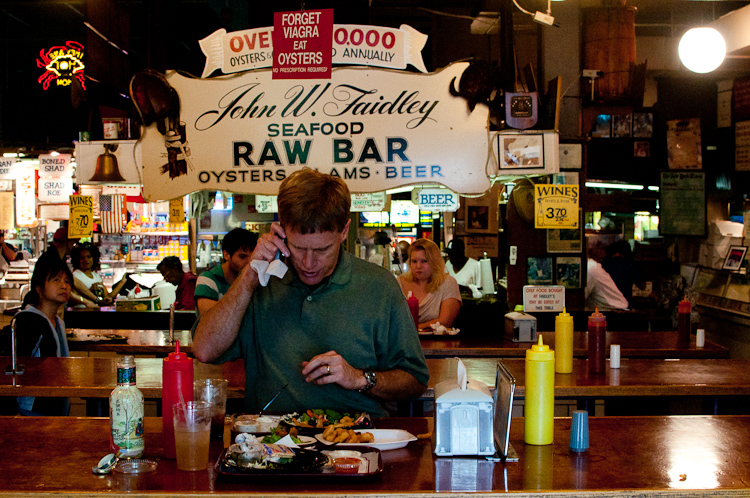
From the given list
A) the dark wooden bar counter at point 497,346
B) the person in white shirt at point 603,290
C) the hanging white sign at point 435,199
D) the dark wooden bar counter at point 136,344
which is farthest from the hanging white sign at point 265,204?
the person in white shirt at point 603,290

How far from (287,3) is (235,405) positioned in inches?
182

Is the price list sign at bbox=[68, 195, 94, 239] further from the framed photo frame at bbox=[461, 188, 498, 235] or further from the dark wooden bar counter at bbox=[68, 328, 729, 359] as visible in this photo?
the framed photo frame at bbox=[461, 188, 498, 235]

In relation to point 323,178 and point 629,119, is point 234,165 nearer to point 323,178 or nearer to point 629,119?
point 323,178

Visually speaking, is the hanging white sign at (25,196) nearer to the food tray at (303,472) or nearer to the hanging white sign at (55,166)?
the hanging white sign at (55,166)

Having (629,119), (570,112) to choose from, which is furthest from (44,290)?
(629,119)

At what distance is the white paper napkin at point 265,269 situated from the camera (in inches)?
95.7

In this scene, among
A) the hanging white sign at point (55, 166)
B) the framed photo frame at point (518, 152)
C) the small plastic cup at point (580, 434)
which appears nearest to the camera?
the small plastic cup at point (580, 434)

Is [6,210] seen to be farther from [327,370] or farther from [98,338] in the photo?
[327,370]

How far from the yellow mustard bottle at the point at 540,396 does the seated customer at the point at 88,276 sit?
24.2 feet

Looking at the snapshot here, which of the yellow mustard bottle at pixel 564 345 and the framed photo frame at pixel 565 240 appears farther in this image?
the framed photo frame at pixel 565 240

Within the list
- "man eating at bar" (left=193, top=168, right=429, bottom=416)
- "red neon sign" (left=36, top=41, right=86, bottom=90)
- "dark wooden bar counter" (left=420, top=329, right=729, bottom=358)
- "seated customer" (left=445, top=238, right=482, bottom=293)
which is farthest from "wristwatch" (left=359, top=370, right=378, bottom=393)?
"red neon sign" (left=36, top=41, right=86, bottom=90)

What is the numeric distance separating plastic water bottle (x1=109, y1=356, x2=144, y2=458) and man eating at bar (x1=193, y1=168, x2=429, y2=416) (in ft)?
1.67

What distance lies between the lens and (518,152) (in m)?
5.20

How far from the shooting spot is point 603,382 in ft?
11.7
